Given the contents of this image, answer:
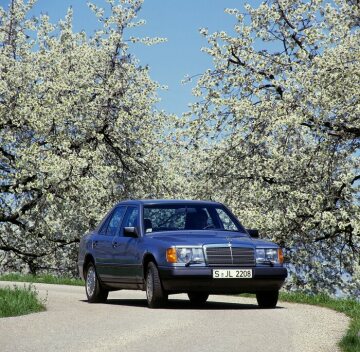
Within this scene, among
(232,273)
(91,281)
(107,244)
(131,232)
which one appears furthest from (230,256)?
(91,281)

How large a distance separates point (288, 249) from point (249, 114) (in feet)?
17.9

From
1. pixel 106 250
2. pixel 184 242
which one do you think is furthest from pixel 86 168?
pixel 184 242

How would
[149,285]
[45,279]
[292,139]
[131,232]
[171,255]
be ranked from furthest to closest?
1. [292,139]
2. [45,279]
3. [131,232]
4. [149,285]
5. [171,255]

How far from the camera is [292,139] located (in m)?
31.0

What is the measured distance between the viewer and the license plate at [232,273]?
1426 cm

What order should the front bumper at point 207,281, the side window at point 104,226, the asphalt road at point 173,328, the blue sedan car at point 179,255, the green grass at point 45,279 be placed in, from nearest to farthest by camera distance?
the asphalt road at point 173,328, the front bumper at point 207,281, the blue sedan car at point 179,255, the side window at point 104,226, the green grass at point 45,279

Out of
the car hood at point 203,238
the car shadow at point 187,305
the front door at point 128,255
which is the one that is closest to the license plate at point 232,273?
the car hood at point 203,238

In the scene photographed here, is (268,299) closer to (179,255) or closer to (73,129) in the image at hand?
(179,255)

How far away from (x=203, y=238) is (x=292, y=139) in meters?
16.8

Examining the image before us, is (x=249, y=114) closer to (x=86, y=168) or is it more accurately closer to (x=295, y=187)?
(x=295, y=187)

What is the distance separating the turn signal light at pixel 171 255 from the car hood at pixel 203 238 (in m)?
0.11

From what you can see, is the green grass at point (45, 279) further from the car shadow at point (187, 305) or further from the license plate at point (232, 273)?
the license plate at point (232, 273)

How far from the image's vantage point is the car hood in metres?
14.4

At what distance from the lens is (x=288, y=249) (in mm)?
31453
